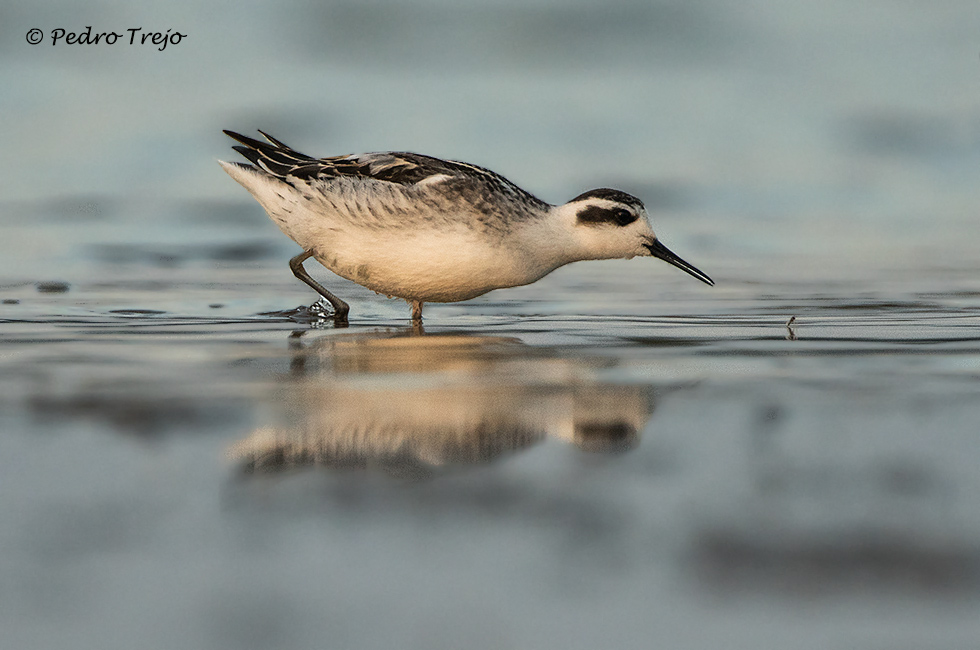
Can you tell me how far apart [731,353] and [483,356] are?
142cm

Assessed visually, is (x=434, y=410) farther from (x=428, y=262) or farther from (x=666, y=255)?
(x=666, y=255)

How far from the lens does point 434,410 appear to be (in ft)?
14.3

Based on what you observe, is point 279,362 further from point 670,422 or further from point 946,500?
point 946,500

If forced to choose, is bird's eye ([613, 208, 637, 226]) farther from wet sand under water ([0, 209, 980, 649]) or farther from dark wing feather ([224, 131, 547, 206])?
wet sand under water ([0, 209, 980, 649])

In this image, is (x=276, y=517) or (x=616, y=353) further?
(x=616, y=353)

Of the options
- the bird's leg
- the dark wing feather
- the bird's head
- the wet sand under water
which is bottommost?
the wet sand under water

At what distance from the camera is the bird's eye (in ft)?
27.7

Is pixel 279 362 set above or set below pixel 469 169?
below

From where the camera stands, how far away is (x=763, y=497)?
3.18m

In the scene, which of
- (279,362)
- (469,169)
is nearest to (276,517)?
(279,362)

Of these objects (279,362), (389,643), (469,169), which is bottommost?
(389,643)

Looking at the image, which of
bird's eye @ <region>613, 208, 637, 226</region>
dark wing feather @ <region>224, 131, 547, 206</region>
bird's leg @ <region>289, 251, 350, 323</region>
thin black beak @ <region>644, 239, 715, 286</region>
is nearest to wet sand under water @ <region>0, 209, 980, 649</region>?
A: dark wing feather @ <region>224, 131, 547, 206</region>

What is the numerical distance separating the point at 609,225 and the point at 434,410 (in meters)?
4.39

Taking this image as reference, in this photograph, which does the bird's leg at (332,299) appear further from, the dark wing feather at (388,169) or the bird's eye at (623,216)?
the bird's eye at (623,216)
